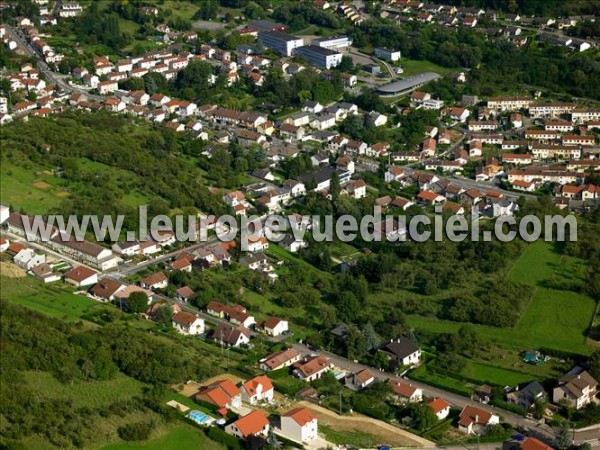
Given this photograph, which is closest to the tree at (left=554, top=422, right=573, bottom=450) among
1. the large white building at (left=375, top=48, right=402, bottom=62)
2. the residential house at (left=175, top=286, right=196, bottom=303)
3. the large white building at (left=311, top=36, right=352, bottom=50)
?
the residential house at (left=175, top=286, right=196, bottom=303)

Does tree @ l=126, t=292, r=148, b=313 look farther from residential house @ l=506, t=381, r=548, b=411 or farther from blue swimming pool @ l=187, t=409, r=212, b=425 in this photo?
residential house @ l=506, t=381, r=548, b=411

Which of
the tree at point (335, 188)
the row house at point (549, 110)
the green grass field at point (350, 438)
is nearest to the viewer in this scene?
the green grass field at point (350, 438)

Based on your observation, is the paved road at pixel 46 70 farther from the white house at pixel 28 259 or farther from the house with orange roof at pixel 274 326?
the house with orange roof at pixel 274 326

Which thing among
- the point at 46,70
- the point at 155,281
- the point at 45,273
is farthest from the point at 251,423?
the point at 46,70

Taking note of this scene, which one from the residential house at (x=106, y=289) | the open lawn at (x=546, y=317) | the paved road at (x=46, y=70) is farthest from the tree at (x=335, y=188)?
the paved road at (x=46, y=70)

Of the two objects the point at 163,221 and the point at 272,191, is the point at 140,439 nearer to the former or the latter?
the point at 163,221

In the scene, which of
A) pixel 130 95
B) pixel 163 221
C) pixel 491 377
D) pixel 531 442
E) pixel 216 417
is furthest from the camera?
pixel 130 95

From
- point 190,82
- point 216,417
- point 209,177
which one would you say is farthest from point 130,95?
point 216,417
